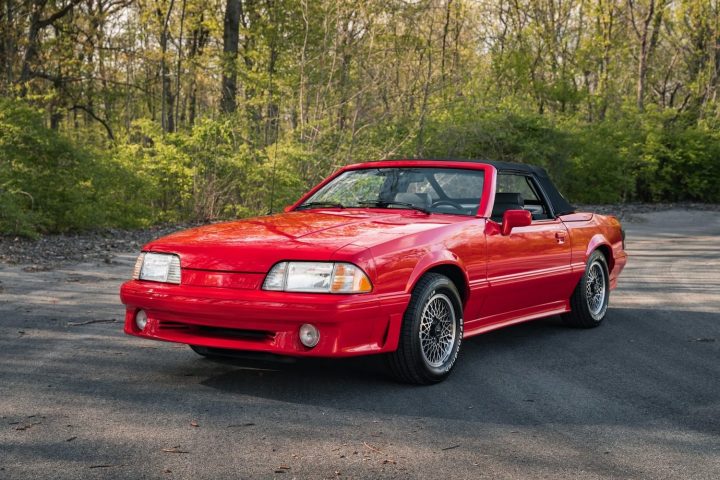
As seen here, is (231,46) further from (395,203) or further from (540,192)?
(395,203)

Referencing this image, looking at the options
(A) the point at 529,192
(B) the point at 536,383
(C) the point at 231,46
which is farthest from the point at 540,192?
(C) the point at 231,46

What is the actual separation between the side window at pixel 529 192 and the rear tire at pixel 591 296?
0.74 metres

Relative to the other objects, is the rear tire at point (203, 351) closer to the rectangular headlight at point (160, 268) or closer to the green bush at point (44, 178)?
the rectangular headlight at point (160, 268)

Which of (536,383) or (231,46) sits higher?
(231,46)

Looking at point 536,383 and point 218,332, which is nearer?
point 218,332

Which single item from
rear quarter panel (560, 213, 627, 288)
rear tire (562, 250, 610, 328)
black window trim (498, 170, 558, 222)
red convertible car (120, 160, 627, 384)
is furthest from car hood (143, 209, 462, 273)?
rear tire (562, 250, 610, 328)

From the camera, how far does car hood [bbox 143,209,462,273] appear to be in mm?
5129

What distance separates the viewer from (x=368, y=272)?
5.08m

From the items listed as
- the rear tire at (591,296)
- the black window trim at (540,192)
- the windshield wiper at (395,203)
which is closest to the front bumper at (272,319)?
the windshield wiper at (395,203)

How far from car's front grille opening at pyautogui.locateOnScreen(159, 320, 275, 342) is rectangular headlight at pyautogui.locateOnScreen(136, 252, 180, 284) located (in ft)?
0.87

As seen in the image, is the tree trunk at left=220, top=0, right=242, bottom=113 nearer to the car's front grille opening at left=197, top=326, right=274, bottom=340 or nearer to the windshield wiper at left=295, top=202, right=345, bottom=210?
the windshield wiper at left=295, top=202, right=345, bottom=210

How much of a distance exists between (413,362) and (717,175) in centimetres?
2752

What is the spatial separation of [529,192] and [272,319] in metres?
3.48

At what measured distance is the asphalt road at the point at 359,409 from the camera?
3.96 m
